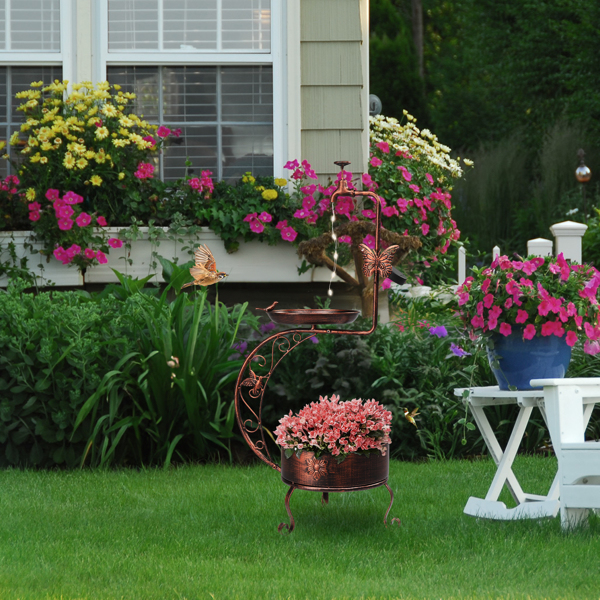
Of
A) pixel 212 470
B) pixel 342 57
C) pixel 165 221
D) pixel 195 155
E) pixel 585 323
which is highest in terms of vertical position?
pixel 342 57

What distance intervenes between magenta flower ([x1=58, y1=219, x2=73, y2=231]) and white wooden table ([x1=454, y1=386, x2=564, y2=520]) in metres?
2.43

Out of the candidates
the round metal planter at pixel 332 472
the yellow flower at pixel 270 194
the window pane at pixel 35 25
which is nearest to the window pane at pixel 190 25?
the window pane at pixel 35 25

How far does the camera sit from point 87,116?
434cm

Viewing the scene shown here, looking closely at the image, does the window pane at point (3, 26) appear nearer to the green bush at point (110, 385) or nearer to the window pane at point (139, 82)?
the window pane at point (139, 82)

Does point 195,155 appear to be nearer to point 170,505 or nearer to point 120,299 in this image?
point 120,299

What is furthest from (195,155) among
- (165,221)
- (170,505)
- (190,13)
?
(170,505)

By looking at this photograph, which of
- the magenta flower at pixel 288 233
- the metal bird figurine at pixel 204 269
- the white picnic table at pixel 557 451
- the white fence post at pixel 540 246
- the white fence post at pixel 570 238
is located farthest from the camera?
the white fence post at pixel 540 246

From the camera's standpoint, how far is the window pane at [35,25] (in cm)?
455

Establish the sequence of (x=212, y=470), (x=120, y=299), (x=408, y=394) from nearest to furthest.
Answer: (x=212, y=470) < (x=408, y=394) < (x=120, y=299)

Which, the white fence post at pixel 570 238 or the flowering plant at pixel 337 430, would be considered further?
the white fence post at pixel 570 238

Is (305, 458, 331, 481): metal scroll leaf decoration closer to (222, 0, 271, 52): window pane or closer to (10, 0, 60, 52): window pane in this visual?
(222, 0, 271, 52): window pane

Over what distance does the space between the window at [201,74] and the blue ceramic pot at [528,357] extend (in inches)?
90.3

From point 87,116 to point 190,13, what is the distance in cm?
90

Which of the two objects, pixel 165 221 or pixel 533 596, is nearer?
pixel 533 596
